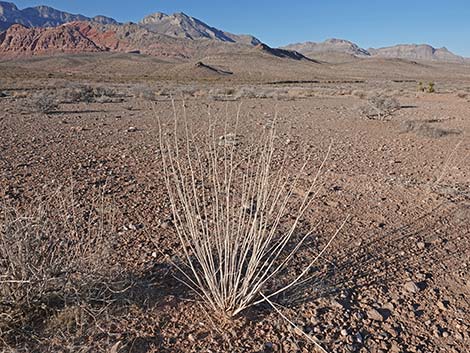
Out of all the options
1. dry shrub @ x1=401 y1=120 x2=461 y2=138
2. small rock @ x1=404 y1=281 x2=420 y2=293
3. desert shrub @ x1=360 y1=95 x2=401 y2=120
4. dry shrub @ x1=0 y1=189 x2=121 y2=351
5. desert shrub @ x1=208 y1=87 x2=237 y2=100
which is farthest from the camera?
desert shrub @ x1=208 y1=87 x2=237 y2=100

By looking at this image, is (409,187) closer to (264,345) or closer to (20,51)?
(264,345)

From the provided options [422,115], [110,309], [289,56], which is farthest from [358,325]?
[289,56]

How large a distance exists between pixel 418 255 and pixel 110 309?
2388 millimetres

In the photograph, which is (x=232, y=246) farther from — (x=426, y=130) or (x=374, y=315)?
(x=426, y=130)

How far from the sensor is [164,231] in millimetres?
3666

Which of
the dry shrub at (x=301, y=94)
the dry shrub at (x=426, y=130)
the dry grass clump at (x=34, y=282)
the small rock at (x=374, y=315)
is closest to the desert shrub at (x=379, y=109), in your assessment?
the dry shrub at (x=426, y=130)

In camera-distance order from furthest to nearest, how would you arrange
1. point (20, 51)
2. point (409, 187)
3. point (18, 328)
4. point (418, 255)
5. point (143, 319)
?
1. point (20, 51)
2. point (409, 187)
3. point (418, 255)
4. point (143, 319)
5. point (18, 328)

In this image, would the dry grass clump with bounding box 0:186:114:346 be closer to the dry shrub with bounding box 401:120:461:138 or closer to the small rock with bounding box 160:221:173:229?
the small rock with bounding box 160:221:173:229

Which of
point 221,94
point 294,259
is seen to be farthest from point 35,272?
point 221,94

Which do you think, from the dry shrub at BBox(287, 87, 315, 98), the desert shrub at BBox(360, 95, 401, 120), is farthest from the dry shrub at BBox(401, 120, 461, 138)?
the dry shrub at BBox(287, 87, 315, 98)

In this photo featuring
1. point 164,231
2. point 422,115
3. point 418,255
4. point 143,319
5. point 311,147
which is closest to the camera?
point 143,319

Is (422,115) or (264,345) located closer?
(264,345)

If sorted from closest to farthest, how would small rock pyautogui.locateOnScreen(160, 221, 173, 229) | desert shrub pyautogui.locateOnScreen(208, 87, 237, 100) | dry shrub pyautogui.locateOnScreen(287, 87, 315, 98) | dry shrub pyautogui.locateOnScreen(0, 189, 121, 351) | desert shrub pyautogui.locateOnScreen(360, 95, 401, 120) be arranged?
dry shrub pyautogui.locateOnScreen(0, 189, 121, 351) → small rock pyautogui.locateOnScreen(160, 221, 173, 229) → desert shrub pyautogui.locateOnScreen(360, 95, 401, 120) → desert shrub pyautogui.locateOnScreen(208, 87, 237, 100) → dry shrub pyautogui.locateOnScreen(287, 87, 315, 98)

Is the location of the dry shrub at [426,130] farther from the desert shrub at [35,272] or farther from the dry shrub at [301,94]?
the dry shrub at [301,94]
